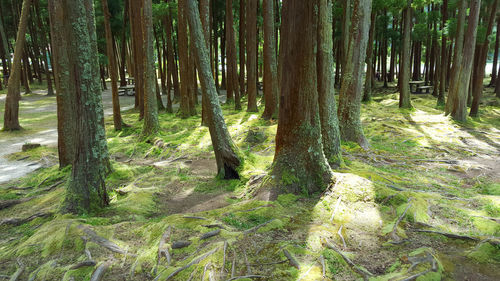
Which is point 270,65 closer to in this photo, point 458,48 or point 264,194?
point 458,48

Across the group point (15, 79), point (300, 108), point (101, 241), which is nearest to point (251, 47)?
point (15, 79)

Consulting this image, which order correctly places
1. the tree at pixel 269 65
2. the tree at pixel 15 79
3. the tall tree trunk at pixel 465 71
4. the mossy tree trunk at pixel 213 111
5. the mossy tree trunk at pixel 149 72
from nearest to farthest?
the mossy tree trunk at pixel 213 111
the tree at pixel 15 79
the mossy tree trunk at pixel 149 72
the tall tree trunk at pixel 465 71
the tree at pixel 269 65

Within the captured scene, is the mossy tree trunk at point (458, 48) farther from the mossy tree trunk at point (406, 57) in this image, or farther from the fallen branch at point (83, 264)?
the fallen branch at point (83, 264)

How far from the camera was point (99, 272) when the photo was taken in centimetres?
325

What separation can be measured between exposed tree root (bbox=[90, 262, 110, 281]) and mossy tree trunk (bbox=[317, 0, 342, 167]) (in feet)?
13.5

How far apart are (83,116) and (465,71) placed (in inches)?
520

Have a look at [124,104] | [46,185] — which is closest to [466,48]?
[46,185]

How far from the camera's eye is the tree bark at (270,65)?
39.2 feet

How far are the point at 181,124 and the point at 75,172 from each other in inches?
312

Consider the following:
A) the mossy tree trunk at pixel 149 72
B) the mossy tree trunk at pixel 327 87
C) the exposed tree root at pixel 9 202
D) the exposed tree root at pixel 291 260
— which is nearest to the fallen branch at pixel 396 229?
the exposed tree root at pixel 291 260

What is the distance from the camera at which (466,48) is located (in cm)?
1194

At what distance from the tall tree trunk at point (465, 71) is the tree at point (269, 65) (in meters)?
7.14

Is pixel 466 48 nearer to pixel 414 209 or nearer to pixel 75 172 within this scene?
pixel 414 209

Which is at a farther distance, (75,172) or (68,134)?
(68,134)
